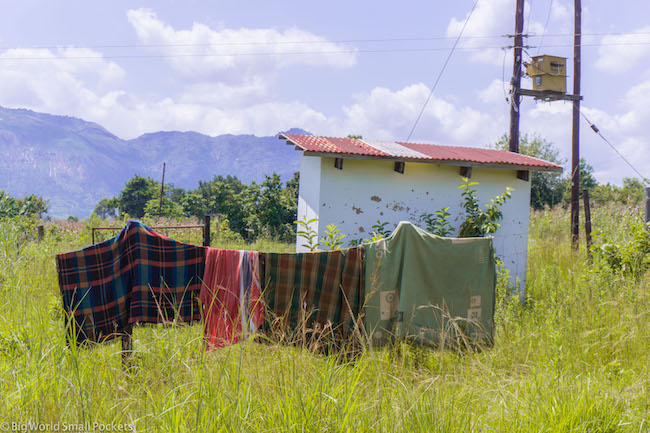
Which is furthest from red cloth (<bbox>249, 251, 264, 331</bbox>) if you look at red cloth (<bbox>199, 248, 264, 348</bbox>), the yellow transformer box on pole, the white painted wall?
the yellow transformer box on pole

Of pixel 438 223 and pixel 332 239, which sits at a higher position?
pixel 438 223

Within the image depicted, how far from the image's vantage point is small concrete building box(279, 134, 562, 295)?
22.3 feet

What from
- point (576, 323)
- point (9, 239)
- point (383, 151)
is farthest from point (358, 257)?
point (9, 239)

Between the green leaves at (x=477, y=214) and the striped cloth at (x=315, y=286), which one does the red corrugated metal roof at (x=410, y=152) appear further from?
the striped cloth at (x=315, y=286)

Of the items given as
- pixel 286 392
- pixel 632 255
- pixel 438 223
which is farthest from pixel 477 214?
pixel 286 392

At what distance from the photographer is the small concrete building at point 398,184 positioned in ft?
22.3

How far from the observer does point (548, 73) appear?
11273mm

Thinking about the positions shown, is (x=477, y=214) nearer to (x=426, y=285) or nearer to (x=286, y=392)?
(x=426, y=285)

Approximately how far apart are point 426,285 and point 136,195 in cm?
4545

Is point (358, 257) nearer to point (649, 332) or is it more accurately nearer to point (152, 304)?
point (152, 304)

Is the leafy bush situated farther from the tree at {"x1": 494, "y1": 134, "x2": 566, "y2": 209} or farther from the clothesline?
the tree at {"x1": 494, "y1": 134, "x2": 566, "y2": 209}

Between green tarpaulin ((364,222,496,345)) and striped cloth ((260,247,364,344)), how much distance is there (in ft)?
0.48

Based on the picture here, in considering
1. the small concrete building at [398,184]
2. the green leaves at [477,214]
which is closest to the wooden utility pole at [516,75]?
the small concrete building at [398,184]

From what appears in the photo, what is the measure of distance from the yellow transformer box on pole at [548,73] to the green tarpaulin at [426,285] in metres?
9.12
